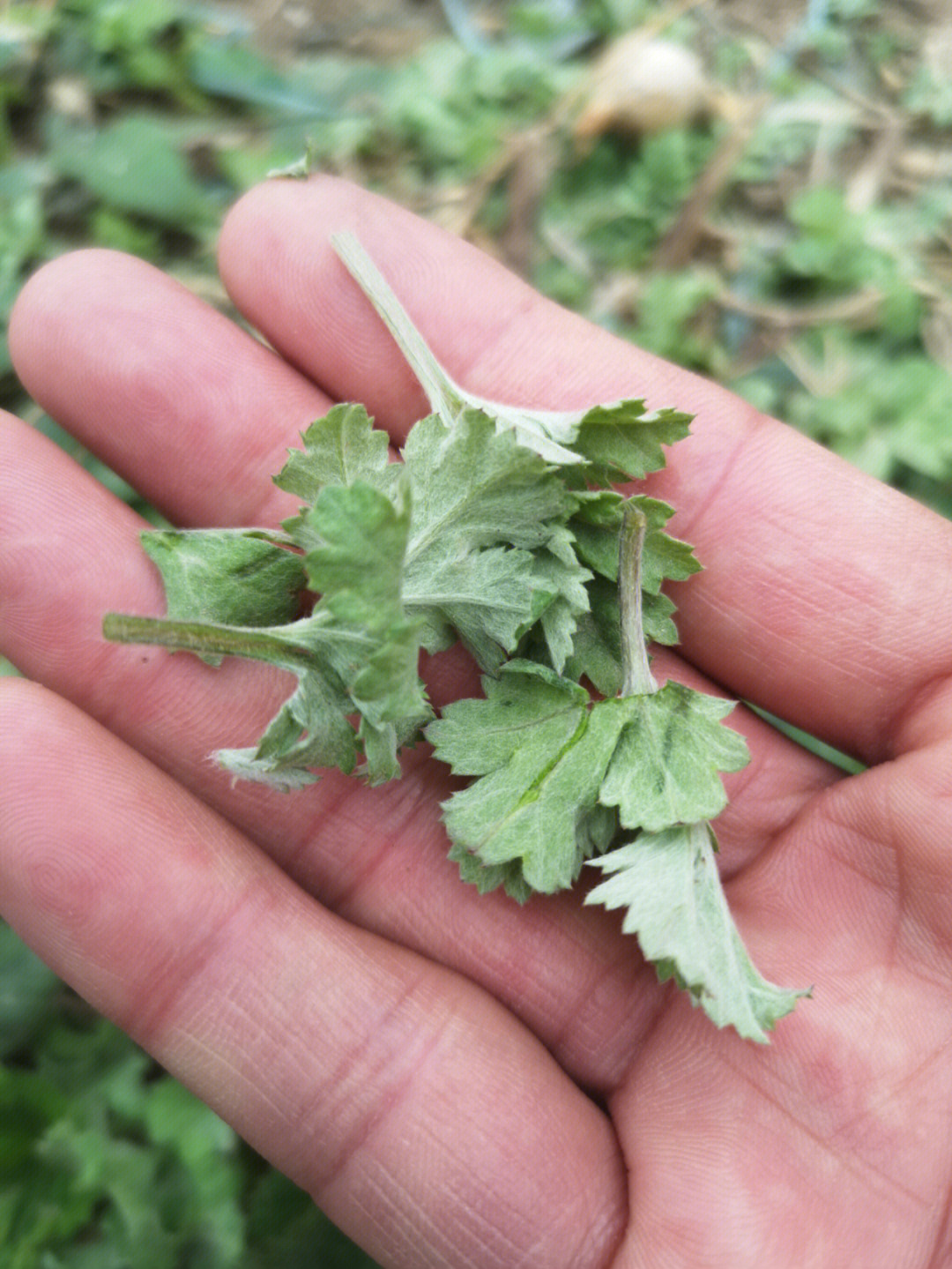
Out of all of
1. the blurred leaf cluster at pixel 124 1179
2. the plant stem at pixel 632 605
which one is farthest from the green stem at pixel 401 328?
the blurred leaf cluster at pixel 124 1179

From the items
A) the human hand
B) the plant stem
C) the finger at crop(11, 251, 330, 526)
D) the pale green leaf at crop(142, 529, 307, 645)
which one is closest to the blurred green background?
the finger at crop(11, 251, 330, 526)

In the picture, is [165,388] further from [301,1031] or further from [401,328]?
[301,1031]

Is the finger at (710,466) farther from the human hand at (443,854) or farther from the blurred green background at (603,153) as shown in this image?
the blurred green background at (603,153)

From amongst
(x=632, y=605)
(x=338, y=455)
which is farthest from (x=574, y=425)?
(x=338, y=455)

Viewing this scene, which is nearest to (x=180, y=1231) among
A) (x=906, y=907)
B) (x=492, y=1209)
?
(x=492, y=1209)

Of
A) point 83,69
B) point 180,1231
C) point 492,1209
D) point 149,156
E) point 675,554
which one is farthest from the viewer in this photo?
point 83,69

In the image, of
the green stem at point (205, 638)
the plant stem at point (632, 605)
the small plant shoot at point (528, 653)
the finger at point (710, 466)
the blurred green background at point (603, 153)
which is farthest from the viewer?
the blurred green background at point (603, 153)

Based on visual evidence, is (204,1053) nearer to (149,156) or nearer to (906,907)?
(906,907)
